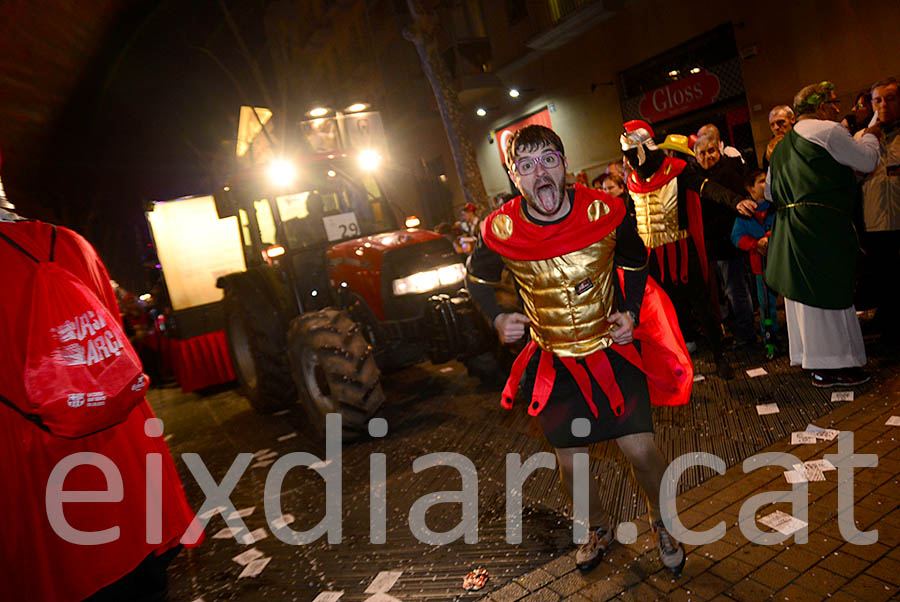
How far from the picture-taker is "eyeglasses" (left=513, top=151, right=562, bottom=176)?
264cm

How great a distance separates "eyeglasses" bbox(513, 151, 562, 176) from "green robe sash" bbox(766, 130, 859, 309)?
8.49 ft

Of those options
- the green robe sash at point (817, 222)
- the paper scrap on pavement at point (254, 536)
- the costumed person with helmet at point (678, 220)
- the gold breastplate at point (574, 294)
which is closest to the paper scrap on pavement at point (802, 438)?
the green robe sash at point (817, 222)

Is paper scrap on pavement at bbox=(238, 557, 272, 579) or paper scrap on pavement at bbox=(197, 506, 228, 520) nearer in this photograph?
paper scrap on pavement at bbox=(238, 557, 272, 579)

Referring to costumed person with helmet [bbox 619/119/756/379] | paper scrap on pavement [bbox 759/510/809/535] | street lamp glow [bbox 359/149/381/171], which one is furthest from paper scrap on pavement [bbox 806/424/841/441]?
street lamp glow [bbox 359/149/381/171]

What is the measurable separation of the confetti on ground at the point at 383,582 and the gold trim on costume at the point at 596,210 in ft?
7.18

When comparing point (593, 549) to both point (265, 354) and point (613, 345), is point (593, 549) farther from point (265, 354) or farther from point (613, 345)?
point (265, 354)

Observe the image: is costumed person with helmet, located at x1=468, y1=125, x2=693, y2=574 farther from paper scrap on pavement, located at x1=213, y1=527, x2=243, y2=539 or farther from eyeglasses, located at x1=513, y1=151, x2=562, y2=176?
paper scrap on pavement, located at x1=213, y1=527, x2=243, y2=539

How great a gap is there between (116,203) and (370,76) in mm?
13312

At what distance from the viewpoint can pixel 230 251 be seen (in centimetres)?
1135

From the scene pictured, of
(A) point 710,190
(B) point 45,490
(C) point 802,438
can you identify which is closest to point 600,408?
(C) point 802,438

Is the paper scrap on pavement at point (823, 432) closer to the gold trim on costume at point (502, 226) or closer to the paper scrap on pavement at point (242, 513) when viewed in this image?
the gold trim on costume at point (502, 226)

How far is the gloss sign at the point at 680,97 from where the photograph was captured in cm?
1359

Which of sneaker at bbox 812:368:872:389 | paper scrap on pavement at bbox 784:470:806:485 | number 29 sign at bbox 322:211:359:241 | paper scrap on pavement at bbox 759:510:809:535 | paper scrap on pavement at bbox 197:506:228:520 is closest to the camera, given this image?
paper scrap on pavement at bbox 759:510:809:535

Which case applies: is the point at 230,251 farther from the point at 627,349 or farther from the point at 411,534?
the point at 627,349
